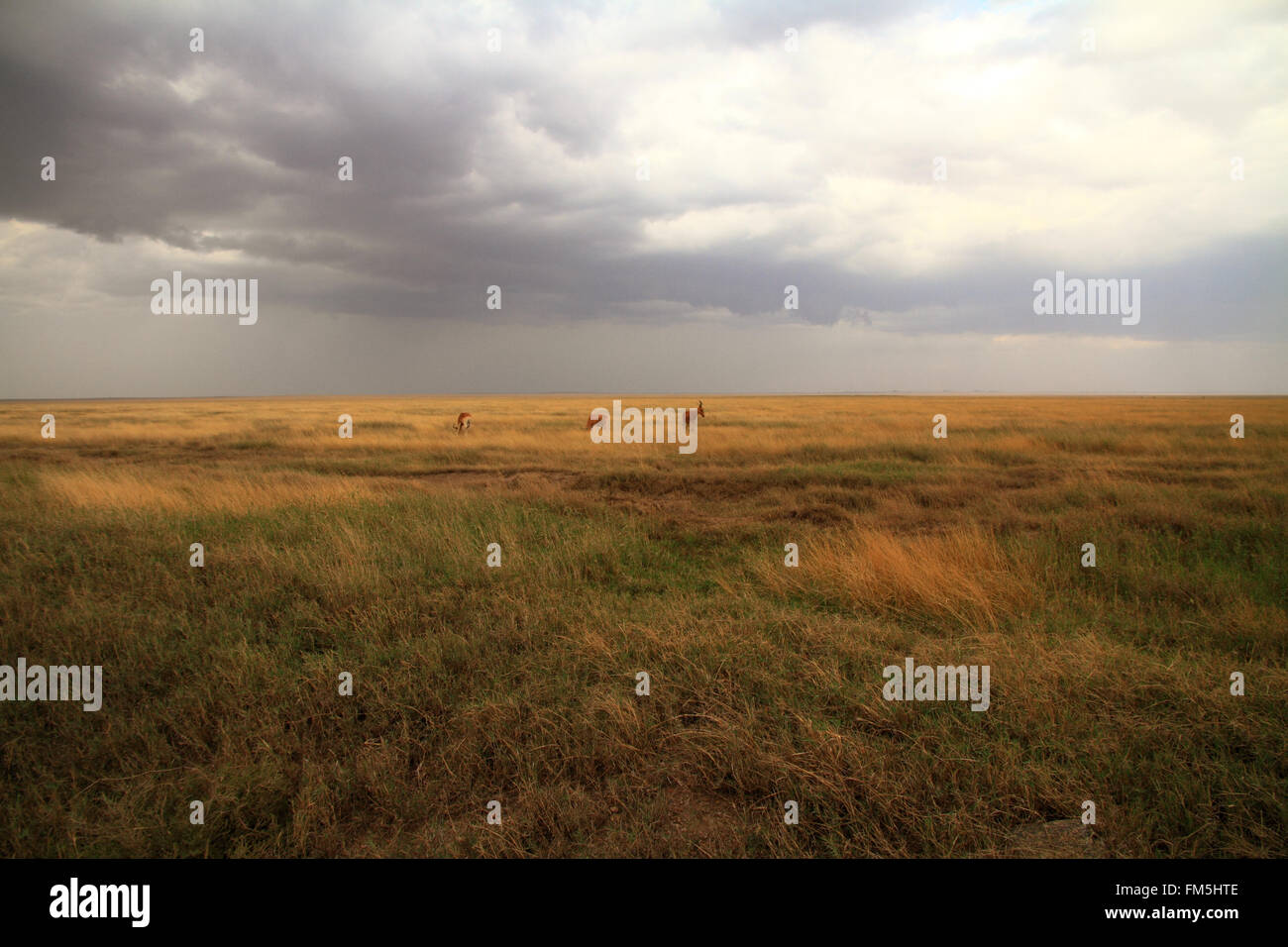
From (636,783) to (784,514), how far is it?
753 cm

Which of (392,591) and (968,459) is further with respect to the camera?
(968,459)

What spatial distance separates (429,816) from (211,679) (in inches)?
93.0

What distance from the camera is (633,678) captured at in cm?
452

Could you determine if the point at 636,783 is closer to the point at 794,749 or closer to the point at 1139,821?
the point at 794,749

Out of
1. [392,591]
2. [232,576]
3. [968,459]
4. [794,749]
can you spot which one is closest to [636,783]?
[794,749]

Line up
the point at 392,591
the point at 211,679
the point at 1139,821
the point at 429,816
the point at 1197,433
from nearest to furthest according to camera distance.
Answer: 1. the point at 1139,821
2. the point at 429,816
3. the point at 211,679
4. the point at 392,591
5. the point at 1197,433

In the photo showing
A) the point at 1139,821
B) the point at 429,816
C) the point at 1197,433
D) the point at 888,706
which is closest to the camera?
the point at 1139,821

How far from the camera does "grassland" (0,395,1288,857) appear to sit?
3121 mm

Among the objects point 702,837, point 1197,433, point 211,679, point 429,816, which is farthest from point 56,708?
point 1197,433

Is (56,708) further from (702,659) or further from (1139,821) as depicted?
(1139,821)

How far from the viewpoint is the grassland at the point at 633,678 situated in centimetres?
312

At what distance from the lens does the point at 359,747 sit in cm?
377

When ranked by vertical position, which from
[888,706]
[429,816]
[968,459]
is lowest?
[429,816]

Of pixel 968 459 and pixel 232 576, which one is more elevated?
pixel 968 459
